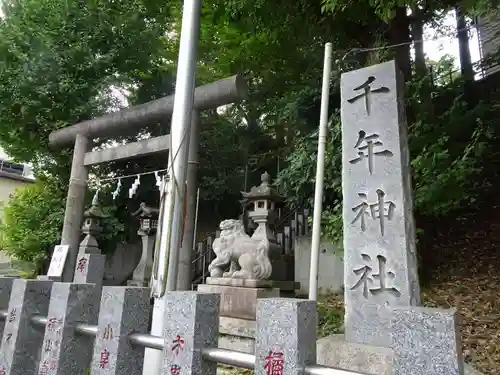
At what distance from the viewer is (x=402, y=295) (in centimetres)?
339

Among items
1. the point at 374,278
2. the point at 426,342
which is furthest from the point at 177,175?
the point at 426,342

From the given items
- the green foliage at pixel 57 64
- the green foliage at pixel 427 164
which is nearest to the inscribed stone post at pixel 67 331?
the green foliage at pixel 427 164

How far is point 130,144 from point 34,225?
14.7 feet

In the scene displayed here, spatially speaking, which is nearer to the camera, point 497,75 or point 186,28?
point 186,28

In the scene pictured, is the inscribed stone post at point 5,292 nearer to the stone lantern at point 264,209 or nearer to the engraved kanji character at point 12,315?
the engraved kanji character at point 12,315

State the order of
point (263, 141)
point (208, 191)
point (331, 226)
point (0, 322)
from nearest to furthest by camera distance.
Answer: point (0, 322), point (331, 226), point (208, 191), point (263, 141)

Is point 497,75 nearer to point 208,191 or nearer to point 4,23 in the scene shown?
point 208,191

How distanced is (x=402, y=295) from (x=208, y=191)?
31.0 feet

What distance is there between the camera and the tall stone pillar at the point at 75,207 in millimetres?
7523

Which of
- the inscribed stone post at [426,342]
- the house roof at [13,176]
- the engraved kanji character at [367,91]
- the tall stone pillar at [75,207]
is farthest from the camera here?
the house roof at [13,176]

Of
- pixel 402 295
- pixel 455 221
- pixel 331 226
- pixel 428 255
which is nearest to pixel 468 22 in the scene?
pixel 455 221

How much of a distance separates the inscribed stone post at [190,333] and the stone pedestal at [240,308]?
324cm

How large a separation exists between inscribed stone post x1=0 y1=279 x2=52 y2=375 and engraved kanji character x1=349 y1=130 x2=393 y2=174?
→ 3.00 m

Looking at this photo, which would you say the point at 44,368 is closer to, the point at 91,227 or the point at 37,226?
the point at 91,227
